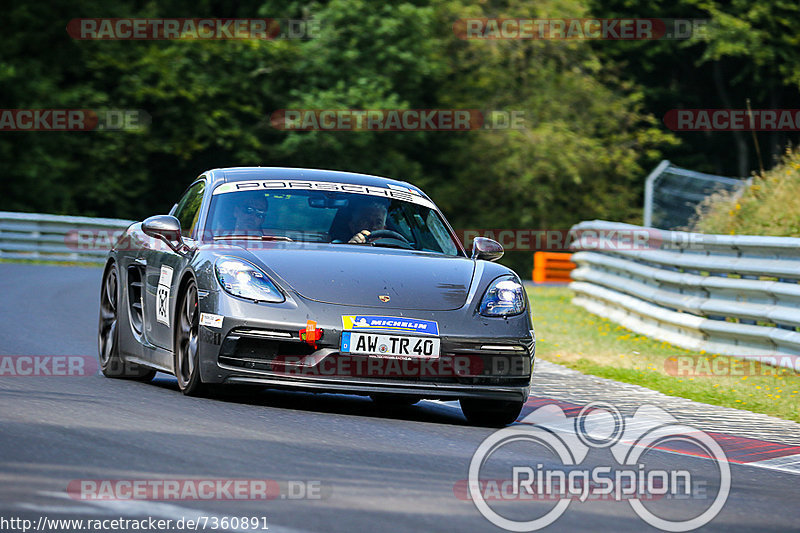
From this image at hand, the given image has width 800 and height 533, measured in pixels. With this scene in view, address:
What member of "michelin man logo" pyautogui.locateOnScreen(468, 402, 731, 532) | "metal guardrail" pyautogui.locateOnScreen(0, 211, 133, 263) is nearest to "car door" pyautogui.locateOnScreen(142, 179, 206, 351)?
"michelin man logo" pyautogui.locateOnScreen(468, 402, 731, 532)

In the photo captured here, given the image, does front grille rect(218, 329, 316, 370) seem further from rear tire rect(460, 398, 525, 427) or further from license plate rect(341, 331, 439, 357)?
rear tire rect(460, 398, 525, 427)

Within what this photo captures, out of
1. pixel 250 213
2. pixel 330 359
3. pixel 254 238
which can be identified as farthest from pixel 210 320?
pixel 250 213

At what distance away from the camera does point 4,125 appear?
112 feet

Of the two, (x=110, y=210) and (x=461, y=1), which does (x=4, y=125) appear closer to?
(x=110, y=210)

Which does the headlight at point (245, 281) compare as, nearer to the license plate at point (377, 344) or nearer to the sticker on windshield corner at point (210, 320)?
the sticker on windshield corner at point (210, 320)

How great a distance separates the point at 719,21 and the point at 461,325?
124ft

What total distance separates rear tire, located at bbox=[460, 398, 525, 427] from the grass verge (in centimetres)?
232

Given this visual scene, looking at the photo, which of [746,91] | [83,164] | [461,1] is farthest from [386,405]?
[746,91]

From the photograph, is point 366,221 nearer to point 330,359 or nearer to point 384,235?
point 384,235

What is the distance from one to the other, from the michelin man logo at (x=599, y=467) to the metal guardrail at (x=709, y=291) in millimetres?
2687

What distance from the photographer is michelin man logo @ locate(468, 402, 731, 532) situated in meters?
5.54

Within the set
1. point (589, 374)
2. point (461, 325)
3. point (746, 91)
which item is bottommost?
point (589, 374)

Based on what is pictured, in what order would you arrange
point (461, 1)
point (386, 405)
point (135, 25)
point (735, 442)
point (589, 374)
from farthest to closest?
point (461, 1)
point (135, 25)
point (589, 374)
point (386, 405)
point (735, 442)

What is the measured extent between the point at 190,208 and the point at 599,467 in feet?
12.7
